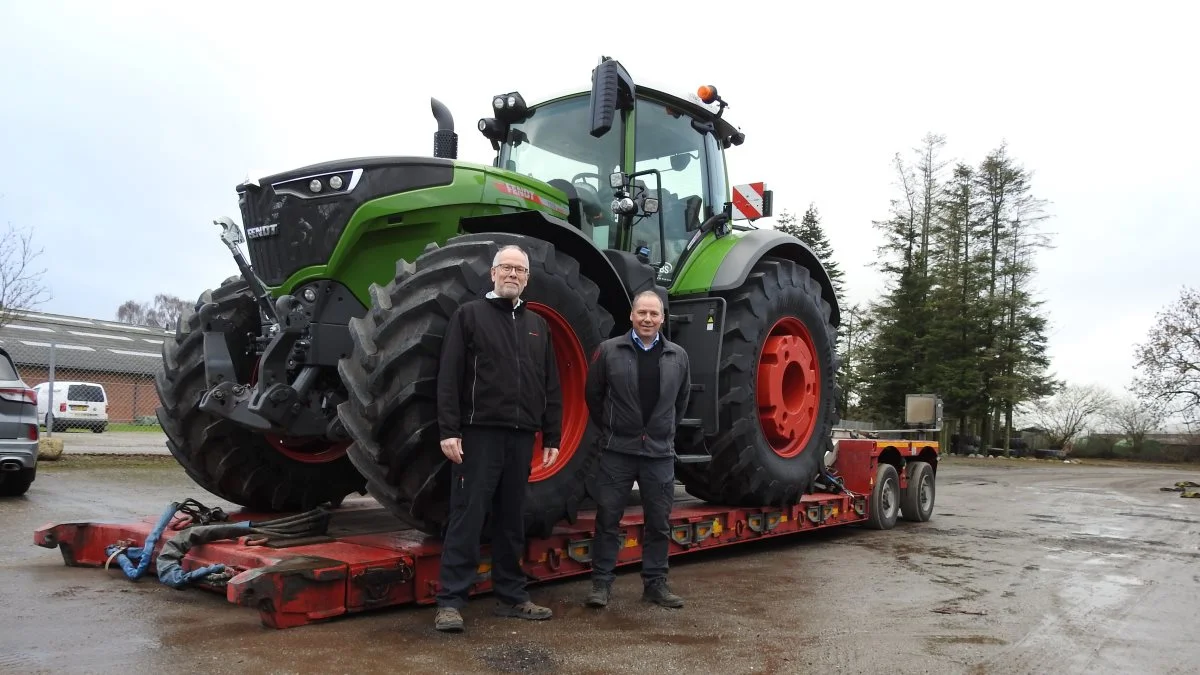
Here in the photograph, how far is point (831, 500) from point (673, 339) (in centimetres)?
237

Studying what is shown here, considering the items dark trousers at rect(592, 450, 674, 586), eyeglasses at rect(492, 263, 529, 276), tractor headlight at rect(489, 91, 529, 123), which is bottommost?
dark trousers at rect(592, 450, 674, 586)

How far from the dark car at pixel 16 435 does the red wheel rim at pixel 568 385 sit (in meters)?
6.47

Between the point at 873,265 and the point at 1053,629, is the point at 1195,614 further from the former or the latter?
the point at 873,265

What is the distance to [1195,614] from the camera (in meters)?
5.11

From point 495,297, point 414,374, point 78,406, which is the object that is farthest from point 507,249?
point 78,406

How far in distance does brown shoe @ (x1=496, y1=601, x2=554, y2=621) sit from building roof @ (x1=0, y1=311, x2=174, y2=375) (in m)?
23.9

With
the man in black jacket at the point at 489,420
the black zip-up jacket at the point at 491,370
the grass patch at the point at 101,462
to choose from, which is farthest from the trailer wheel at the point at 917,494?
the grass patch at the point at 101,462

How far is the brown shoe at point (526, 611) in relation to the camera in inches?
170

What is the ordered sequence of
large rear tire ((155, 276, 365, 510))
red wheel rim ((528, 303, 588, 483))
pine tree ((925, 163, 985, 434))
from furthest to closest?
pine tree ((925, 163, 985, 434)) < large rear tire ((155, 276, 365, 510)) < red wheel rim ((528, 303, 588, 483))

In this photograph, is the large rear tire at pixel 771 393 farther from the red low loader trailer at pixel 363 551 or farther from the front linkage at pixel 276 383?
the front linkage at pixel 276 383

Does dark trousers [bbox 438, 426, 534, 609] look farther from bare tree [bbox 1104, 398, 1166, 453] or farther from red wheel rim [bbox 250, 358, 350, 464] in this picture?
bare tree [bbox 1104, 398, 1166, 453]

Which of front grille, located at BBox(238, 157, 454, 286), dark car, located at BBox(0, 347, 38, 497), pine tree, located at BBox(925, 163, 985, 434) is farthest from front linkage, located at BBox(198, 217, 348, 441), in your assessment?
pine tree, located at BBox(925, 163, 985, 434)

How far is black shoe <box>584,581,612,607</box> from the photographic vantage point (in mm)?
4685

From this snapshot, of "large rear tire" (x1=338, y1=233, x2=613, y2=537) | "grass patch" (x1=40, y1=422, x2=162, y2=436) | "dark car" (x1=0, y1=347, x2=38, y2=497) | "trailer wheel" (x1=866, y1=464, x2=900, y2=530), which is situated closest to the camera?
"large rear tire" (x1=338, y1=233, x2=613, y2=537)
